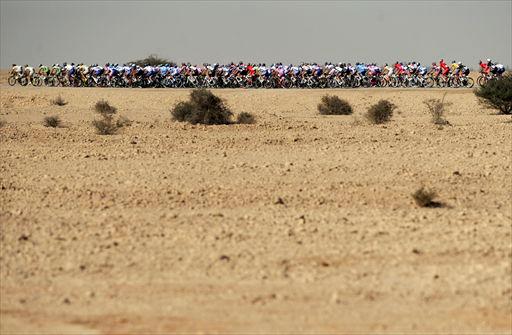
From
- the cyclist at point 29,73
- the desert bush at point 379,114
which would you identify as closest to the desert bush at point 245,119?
the desert bush at point 379,114

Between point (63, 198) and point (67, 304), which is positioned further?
point (63, 198)

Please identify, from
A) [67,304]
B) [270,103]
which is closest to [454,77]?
[270,103]

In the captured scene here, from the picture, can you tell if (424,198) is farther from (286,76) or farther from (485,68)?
(286,76)

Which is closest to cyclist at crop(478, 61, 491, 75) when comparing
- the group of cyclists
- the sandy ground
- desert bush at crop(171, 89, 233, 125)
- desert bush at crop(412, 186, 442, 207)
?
the group of cyclists

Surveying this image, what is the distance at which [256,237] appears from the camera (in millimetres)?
14188

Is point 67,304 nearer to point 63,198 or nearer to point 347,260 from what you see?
point 347,260

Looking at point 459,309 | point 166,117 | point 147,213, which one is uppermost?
point 166,117

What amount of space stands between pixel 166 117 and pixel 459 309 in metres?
24.4

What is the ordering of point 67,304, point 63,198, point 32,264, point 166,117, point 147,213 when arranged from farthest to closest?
point 166,117 < point 63,198 < point 147,213 < point 32,264 < point 67,304

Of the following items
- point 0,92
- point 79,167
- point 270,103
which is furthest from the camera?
point 0,92

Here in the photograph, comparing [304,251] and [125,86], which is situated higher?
[125,86]

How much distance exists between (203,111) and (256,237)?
17.1 meters

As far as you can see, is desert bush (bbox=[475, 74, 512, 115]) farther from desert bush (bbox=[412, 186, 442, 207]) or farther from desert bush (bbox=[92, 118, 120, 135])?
desert bush (bbox=[412, 186, 442, 207])

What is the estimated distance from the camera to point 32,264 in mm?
13133
